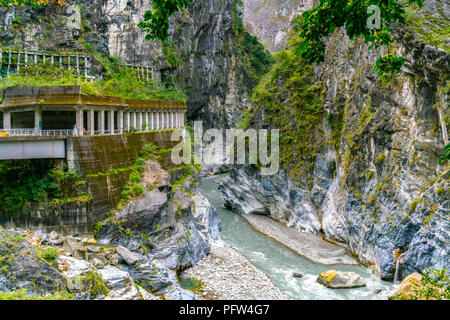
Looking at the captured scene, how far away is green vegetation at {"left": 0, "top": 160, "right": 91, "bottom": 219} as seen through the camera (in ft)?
45.3

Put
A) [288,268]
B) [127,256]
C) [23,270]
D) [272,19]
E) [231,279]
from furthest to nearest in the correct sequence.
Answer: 1. [272,19]
2. [288,268]
3. [231,279]
4. [127,256]
5. [23,270]

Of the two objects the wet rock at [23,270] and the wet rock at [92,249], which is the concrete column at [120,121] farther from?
the wet rock at [23,270]

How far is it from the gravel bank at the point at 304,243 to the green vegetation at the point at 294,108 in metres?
5.43

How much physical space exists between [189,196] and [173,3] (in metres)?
18.7

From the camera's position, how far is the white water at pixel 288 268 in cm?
1584

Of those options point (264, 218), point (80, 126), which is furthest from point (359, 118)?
point (80, 126)

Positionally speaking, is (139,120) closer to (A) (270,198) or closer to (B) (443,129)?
(A) (270,198)

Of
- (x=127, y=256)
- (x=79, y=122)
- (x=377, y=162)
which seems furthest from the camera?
(x=377, y=162)

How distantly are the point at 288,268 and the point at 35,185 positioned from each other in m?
14.4

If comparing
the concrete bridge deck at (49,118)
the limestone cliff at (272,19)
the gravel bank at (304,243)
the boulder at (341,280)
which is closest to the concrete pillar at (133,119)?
the concrete bridge deck at (49,118)

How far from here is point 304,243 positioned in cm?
2267

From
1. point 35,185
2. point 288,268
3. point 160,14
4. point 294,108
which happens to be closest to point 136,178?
point 35,185

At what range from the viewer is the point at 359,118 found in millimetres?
22391

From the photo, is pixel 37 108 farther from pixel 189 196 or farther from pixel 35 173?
pixel 189 196
